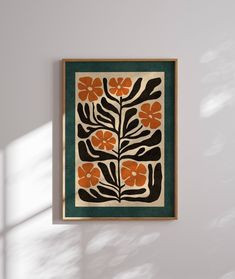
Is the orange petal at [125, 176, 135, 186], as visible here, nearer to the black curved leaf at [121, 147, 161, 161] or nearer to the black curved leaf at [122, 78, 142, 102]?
the black curved leaf at [121, 147, 161, 161]

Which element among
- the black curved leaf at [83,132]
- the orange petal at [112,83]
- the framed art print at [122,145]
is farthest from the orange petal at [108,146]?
the orange petal at [112,83]

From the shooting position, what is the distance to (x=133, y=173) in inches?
80.7

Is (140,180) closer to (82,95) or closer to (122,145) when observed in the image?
(122,145)

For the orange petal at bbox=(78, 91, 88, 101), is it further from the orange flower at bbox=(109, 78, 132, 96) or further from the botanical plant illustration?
the orange flower at bbox=(109, 78, 132, 96)

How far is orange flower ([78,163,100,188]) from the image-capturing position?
2.05m

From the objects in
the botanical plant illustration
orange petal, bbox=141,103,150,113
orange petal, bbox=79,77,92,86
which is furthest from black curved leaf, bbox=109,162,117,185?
orange petal, bbox=79,77,92,86

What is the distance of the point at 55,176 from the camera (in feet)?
6.78

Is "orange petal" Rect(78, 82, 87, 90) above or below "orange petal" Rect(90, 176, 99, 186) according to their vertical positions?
above

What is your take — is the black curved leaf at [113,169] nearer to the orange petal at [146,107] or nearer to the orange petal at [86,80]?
the orange petal at [146,107]

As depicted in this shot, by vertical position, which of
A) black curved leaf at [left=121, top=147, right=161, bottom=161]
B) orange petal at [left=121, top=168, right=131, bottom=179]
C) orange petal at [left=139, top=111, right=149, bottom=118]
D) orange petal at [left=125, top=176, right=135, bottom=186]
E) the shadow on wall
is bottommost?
the shadow on wall
